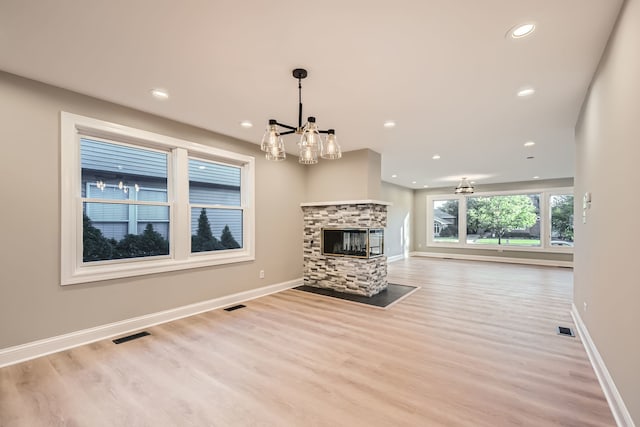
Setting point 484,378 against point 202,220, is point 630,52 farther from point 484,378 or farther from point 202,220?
point 202,220

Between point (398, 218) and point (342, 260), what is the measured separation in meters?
5.51

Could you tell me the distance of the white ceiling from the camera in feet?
6.26

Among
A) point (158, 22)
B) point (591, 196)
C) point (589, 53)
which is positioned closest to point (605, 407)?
point (591, 196)

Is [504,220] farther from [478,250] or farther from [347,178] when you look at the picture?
[347,178]

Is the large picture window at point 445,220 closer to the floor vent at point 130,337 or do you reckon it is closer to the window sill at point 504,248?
the window sill at point 504,248

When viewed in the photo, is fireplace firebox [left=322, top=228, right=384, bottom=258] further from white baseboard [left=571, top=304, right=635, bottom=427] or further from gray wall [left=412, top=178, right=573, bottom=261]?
gray wall [left=412, top=178, right=573, bottom=261]

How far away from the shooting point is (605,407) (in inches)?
80.0

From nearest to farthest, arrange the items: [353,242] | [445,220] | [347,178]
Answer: [353,242] < [347,178] < [445,220]

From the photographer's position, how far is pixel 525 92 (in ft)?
10.1

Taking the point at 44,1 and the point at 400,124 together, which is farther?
the point at 400,124

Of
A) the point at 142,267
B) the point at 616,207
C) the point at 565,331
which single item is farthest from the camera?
the point at 142,267

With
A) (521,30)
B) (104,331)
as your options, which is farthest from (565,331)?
(104,331)

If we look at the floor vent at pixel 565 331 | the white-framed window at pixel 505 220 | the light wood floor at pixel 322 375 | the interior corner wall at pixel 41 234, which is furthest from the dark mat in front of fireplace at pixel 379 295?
the white-framed window at pixel 505 220

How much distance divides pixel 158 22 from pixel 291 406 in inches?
116
